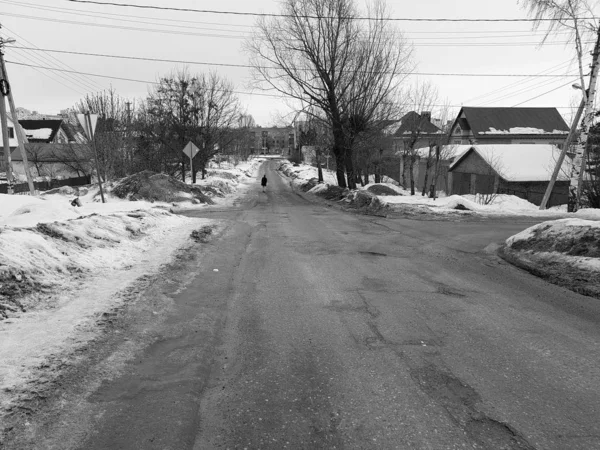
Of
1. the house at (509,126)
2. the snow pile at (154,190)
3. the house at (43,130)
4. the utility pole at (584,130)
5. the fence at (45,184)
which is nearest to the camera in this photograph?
the utility pole at (584,130)

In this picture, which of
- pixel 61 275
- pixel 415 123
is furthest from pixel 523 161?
pixel 61 275

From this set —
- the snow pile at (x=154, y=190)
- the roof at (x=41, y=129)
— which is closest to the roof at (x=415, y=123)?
the snow pile at (x=154, y=190)

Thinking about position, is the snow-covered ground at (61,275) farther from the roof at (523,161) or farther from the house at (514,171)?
the roof at (523,161)

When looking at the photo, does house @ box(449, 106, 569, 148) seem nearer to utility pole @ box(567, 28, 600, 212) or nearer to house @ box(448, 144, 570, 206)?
house @ box(448, 144, 570, 206)

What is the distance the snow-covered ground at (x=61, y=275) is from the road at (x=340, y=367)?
47 cm

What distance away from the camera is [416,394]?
10.4 feet

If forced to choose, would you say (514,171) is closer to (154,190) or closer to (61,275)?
(154,190)

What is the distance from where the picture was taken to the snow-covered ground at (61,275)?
12.5ft

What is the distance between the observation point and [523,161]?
28.0m

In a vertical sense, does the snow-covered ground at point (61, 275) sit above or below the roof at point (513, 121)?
below

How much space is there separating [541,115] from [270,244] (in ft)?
171

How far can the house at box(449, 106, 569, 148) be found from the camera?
4747cm

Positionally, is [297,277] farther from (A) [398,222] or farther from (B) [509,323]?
(A) [398,222]

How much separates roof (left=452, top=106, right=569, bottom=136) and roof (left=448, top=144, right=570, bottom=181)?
1869 centimetres
